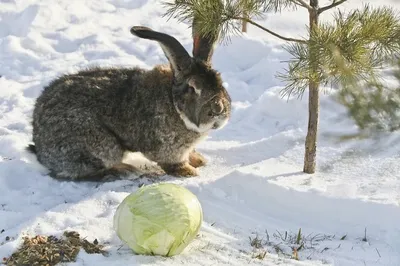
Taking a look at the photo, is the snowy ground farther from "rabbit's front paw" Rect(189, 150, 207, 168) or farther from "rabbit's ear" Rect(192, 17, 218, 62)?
"rabbit's ear" Rect(192, 17, 218, 62)

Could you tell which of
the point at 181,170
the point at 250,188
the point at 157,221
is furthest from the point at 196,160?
the point at 157,221

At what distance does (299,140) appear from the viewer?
6.38 meters

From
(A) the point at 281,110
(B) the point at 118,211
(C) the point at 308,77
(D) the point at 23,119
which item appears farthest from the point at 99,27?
(B) the point at 118,211

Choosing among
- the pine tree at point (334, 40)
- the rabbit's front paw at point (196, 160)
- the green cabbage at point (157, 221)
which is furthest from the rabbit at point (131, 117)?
the green cabbage at point (157, 221)

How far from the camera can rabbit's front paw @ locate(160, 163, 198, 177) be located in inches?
226

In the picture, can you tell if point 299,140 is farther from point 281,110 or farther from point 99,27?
point 99,27

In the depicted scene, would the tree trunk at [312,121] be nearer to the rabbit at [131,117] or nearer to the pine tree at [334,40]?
the pine tree at [334,40]

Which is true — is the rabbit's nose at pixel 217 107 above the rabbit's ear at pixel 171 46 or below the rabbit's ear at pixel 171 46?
below

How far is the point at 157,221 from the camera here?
3789 mm

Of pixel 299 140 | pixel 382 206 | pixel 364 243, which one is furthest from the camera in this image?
pixel 299 140

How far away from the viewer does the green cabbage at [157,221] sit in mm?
3768

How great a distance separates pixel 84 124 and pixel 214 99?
1208mm

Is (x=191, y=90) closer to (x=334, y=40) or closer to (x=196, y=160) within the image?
(x=196, y=160)

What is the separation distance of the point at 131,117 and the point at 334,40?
6.93 feet
